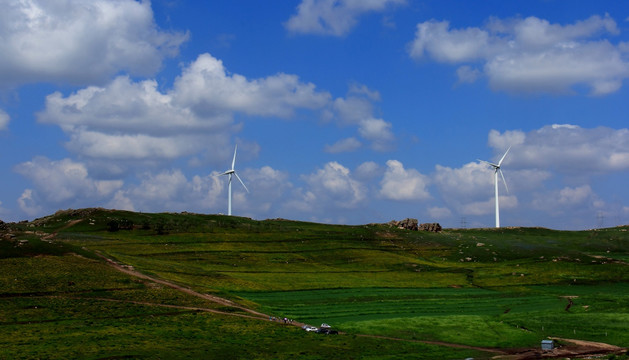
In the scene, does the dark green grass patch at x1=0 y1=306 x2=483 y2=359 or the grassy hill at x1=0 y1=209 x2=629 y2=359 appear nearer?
the dark green grass patch at x1=0 y1=306 x2=483 y2=359

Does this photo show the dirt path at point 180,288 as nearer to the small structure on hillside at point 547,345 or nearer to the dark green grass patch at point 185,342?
the dark green grass patch at point 185,342

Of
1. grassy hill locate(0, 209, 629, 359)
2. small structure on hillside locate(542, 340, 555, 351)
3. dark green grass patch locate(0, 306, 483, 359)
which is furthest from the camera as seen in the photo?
small structure on hillside locate(542, 340, 555, 351)

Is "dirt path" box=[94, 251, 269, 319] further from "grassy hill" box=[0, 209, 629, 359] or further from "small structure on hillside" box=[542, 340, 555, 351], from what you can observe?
"small structure on hillside" box=[542, 340, 555, 351]

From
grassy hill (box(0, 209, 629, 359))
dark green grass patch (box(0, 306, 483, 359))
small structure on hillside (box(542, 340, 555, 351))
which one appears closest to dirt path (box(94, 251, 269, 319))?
grassy hill (box(0, 209, 629, 359))

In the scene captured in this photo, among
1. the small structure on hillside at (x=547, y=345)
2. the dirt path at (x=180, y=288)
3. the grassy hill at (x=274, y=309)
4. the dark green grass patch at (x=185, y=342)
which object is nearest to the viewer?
the dark green grass patch at (x=185, y=342)

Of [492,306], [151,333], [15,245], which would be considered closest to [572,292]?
[492,306]

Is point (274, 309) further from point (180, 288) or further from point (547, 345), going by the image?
point (547, 345)

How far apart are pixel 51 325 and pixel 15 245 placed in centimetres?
5487

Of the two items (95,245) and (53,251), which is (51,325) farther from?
(95,245)

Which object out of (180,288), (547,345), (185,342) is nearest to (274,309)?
(180,288)

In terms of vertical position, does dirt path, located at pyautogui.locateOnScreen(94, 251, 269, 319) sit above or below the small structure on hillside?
above

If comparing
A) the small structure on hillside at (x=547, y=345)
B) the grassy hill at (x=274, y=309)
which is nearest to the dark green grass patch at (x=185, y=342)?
the grassy hill at (x=274, y=309)

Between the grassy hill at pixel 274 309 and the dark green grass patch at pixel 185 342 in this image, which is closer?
the dark green grass patch at pixel 185 342

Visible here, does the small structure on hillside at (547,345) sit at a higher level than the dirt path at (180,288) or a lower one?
lower
